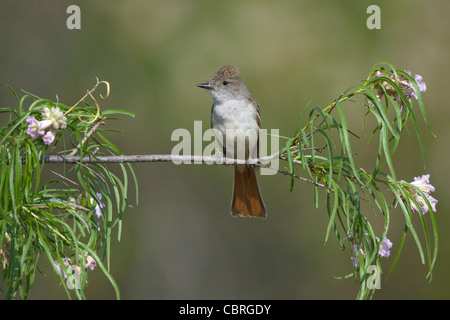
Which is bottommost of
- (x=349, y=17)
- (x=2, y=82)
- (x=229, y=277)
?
(x=229, y=277)

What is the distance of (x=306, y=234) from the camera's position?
223 inches

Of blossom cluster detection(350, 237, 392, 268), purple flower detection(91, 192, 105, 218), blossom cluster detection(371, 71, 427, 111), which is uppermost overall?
blossom cluster detection(371, 71, 427, 111)

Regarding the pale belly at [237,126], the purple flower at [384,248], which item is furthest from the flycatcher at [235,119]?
the purple flower at [384,248]

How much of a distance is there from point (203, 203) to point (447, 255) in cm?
229

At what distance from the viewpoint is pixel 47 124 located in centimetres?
163

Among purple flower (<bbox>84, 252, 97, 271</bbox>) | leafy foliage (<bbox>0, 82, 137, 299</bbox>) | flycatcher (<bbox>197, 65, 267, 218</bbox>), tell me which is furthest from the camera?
flycatcher (<bbox>197, 65, 267, 218</bbox>)

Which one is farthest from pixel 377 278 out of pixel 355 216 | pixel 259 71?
pixel 259 71

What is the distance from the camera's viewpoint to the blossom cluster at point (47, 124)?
162 centimetres

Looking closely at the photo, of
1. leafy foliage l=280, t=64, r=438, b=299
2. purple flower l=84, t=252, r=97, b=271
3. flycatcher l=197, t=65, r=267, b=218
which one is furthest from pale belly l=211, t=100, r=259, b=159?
purple flower l=84, t=252, r=97, b=271

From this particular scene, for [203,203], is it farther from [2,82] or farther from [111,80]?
[2,82]

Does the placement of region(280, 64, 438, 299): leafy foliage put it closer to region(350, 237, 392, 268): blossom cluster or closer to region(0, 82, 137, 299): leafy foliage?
region(350, 237, 392, 268): blossom cluster

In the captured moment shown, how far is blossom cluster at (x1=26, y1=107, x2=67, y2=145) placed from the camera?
5.32ft

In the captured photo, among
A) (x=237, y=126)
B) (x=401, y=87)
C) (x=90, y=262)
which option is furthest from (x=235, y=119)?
(x=90, y=262)

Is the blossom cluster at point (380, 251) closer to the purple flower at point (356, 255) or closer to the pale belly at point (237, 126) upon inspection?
the purple flower at point (356, 255)
